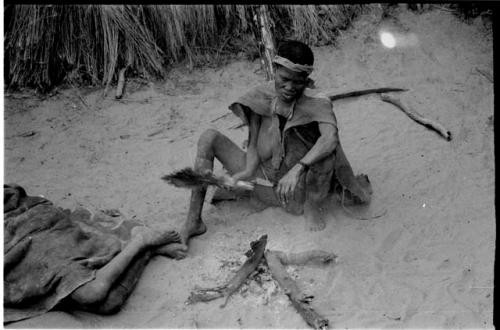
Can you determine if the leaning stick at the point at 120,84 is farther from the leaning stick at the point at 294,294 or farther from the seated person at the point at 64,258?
the leaning stick at the point at 294,294

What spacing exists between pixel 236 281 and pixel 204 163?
2.67 ft

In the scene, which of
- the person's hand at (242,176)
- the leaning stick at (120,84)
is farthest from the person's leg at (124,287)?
the leaning stick at (120,84)

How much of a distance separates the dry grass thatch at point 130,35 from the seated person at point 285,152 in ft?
7.47

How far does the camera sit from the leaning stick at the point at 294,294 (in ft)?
10.6

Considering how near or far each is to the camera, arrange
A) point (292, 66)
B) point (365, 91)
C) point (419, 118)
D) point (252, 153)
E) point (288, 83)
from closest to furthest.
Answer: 1. point (292, 66)
2. point (288, 83)
3. point (252, 153)
4. point (419, 118)
5. point (365, 91)

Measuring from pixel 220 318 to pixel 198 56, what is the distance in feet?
11.4

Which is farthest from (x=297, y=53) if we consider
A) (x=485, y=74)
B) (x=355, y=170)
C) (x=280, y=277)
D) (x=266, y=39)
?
(x=485, y=74)

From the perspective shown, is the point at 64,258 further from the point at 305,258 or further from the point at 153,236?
the point at 305,258

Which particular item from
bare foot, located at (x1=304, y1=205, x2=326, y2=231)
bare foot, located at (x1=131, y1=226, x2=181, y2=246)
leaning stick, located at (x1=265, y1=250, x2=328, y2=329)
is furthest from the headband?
bare foot, located at (x1=131, y1=226, x2=181, y2=246)

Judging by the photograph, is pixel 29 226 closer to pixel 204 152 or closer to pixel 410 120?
pixel 204 152

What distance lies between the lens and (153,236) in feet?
12.0

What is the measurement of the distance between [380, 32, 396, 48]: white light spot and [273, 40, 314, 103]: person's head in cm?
283

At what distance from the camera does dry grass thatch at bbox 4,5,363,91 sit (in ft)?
18.6

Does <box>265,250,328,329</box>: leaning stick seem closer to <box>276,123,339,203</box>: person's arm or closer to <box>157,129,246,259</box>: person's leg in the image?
<box>276,123,339,203</box>: person's arm
